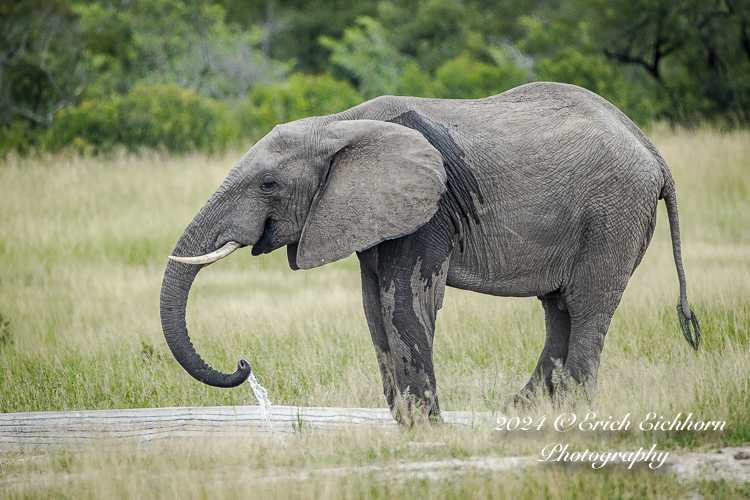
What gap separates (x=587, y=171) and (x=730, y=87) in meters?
16.5

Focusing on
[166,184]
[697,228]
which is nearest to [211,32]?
[166,184]

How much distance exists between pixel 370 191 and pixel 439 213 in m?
0.48

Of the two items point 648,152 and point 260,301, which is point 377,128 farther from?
point 260,301

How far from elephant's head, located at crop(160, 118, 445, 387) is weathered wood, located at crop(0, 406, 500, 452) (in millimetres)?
526

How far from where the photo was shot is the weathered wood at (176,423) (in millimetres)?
5195

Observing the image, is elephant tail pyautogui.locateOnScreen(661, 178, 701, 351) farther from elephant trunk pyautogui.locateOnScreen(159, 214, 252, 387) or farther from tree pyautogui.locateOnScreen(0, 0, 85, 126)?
tree pyautogui.locateOnScreen(0, 0, 85, 126)

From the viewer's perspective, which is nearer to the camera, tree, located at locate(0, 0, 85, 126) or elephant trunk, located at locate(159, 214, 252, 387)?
elephant trunk, located at locate(159, 214, 252, 387)

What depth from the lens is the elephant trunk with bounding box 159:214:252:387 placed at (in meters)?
4.83

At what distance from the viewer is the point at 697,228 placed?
1273cm

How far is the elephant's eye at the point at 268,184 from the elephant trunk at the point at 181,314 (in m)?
0.42

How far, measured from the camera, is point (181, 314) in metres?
4.86

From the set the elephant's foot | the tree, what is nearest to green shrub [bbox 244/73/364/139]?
the tree

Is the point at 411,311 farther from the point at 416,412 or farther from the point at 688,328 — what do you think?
the point at 688,328

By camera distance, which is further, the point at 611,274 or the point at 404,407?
the point at 611,274
